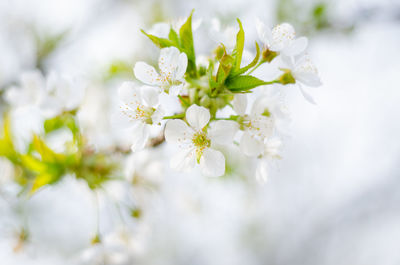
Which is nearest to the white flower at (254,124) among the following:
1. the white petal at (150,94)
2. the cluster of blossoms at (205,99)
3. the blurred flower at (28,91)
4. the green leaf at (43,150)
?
the cluster of blossoms at (205,99)

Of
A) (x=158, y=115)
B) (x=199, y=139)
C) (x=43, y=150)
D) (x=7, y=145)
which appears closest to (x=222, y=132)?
(x=199, y=139)

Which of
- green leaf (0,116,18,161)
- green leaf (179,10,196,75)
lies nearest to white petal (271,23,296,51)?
green leaf (179,10,196,75)

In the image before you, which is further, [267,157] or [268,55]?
[267,157]

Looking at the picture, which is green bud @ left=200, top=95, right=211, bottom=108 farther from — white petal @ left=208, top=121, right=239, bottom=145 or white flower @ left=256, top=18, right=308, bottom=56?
white flower @ left=256, top=18, right=308, bottom=56

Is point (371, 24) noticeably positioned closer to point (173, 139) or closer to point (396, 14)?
point (396, 14)

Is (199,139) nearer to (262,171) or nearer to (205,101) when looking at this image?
(205,101)

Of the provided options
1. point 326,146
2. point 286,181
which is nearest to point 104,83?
point 326,146
